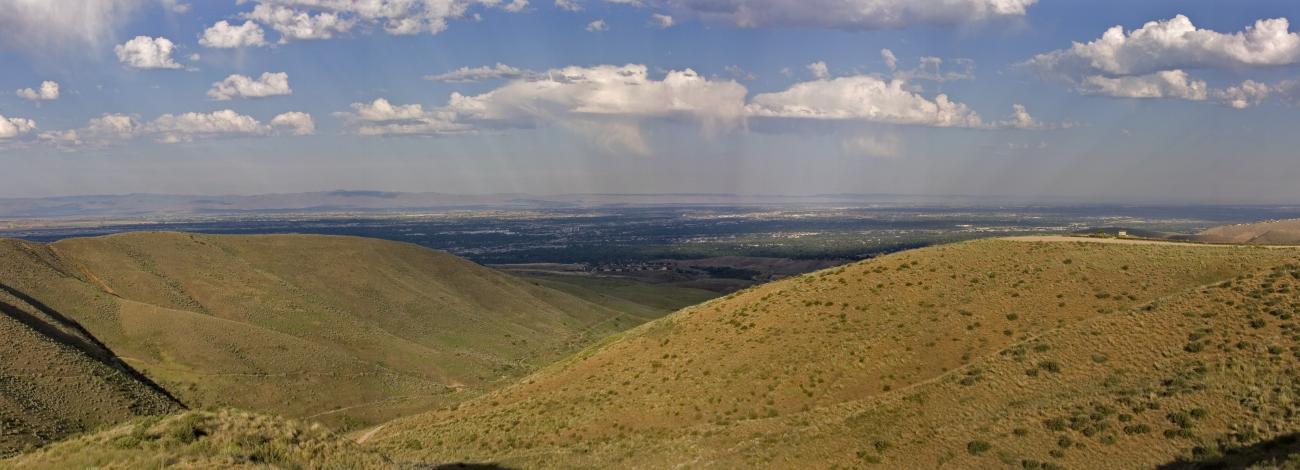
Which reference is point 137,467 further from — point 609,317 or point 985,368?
point 609,317

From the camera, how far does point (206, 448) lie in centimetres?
2219

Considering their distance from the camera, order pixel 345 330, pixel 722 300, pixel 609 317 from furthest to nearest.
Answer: pixel 609 317
pixel 345 330
pixel 722 300

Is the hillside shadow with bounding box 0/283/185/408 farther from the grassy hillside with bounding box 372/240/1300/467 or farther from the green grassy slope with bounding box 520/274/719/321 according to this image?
the green grassy slope with bounding box 520/274/719/321

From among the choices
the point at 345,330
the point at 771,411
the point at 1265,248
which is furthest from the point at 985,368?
the point at 345,330

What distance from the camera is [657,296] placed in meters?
162

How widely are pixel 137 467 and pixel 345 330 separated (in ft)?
240

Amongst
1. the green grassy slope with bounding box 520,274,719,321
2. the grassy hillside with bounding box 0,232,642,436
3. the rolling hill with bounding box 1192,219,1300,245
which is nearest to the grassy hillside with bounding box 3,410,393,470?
the grassy hillside with bounding box 0,232,642,436

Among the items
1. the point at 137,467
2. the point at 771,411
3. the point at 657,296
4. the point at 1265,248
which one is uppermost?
the point at 1265,248

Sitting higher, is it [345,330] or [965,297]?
[965,297]

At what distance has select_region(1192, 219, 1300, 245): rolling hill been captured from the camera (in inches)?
3744

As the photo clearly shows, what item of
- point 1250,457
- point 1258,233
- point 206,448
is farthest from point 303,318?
point 1258,233

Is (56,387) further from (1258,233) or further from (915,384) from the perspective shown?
(1258,233)

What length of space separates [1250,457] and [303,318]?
296 feet

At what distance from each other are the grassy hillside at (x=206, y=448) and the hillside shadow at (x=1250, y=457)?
23.0m
